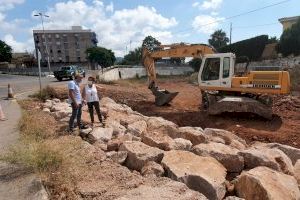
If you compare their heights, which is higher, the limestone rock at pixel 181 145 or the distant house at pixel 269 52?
the distant house at pixel 269 52

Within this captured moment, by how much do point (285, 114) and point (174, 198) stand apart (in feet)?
43.8

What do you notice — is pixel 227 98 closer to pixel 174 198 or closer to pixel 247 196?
pixel 247 196

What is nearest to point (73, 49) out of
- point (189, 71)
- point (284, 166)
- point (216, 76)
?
point (189, 71)

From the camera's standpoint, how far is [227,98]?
15.4 metres

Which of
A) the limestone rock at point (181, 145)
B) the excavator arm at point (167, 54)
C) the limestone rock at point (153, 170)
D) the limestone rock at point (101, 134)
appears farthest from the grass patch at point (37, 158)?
the excavator arm at point (167, 54)

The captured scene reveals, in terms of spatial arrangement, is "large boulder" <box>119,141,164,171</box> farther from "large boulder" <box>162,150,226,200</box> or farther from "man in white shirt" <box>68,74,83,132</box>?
"man in white shirt" <box>68,74,83,132</box>

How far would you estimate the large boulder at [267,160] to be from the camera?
300 inches

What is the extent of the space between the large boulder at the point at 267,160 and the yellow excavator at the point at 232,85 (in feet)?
22.9

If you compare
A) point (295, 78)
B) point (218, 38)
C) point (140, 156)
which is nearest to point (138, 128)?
point (140, 156)

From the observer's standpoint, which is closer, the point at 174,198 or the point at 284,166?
the point at 174,198

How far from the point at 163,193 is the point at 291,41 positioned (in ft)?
107

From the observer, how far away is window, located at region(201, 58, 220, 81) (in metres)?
16.2

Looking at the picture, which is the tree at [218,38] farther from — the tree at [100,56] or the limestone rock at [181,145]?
the limestone rock at [181,145]

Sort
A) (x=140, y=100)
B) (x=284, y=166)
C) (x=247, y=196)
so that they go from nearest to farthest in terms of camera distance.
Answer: (x=247, y=196), (x=284, y=166), (x=140, y=100)
